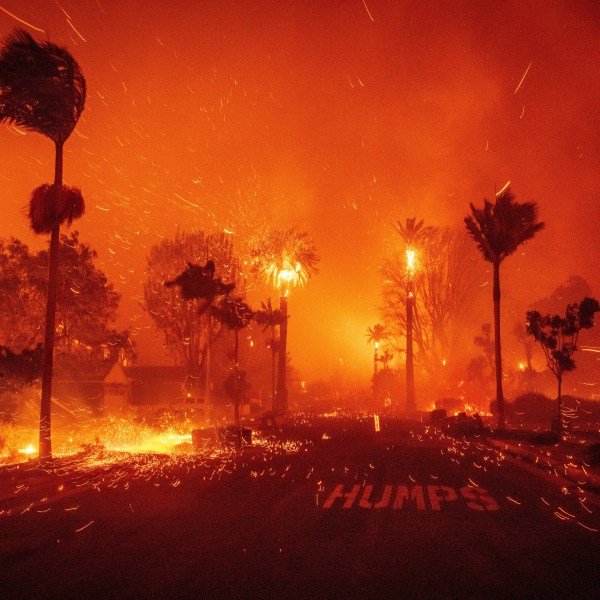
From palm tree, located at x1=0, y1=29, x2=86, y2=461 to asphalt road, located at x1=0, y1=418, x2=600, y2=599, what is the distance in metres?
3.98

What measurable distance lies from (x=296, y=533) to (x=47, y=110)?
15013mm

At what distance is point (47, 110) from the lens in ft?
Answer: 64.9

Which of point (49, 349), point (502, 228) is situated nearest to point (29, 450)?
point (49, 349)

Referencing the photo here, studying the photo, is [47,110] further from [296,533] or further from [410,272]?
[410,272]

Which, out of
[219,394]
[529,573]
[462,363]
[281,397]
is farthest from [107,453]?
[462,363]

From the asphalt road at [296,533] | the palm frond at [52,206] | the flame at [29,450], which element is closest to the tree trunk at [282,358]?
the flame at [29,450]

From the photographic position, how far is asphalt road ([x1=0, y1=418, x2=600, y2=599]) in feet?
23.6

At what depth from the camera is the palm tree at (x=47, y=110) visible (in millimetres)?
18984

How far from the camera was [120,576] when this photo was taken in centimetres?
756

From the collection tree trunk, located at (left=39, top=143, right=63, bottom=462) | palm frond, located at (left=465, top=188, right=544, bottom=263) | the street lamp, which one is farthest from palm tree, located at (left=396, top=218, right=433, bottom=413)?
tree trunk, located at (left=39, top=143, right=63, bottom=462)

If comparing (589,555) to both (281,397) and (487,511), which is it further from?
(281,397)

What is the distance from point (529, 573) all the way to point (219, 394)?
61.4 meters

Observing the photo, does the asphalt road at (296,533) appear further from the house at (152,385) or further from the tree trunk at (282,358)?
the house at (152,385)

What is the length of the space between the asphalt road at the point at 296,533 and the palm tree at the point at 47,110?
3.98 m
